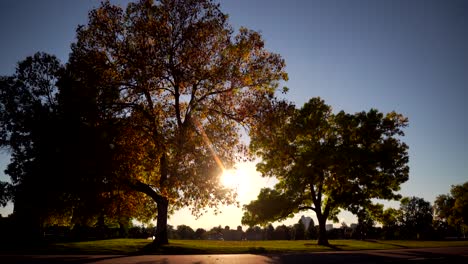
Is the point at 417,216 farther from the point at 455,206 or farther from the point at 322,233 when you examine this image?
the point at 322,233

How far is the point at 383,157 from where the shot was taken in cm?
3653

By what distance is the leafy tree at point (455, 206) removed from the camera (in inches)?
2692

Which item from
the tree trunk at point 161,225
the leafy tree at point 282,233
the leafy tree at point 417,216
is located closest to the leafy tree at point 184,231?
the leafy tree at point 282,233

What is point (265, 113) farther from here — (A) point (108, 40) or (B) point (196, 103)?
(A) point (108, 40)

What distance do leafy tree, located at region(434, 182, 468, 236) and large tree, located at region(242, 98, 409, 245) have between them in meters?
41.6

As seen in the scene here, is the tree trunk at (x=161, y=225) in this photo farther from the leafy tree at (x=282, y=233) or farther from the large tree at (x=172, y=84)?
the leafy tree at (x=282, y=233)

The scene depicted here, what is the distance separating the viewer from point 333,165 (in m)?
35.3

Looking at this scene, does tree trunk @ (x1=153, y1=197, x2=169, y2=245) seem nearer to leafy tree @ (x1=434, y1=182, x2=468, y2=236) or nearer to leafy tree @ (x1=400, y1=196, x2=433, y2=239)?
leafy tree @ (x1=434, y1=182, x2=468, y2=236)

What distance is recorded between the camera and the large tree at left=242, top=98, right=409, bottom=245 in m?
35.4

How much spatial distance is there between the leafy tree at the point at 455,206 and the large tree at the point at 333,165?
137 feet

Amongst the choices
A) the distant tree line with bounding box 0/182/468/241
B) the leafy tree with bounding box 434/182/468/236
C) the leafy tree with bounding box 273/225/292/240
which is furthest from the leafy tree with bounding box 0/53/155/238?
the leafy tree with bounding box 434/182/468/236

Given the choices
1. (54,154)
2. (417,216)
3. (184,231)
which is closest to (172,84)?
(54,154)

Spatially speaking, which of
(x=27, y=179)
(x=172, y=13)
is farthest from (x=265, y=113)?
(x=27, y=179)

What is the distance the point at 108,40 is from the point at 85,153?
→ 26.4 ft
